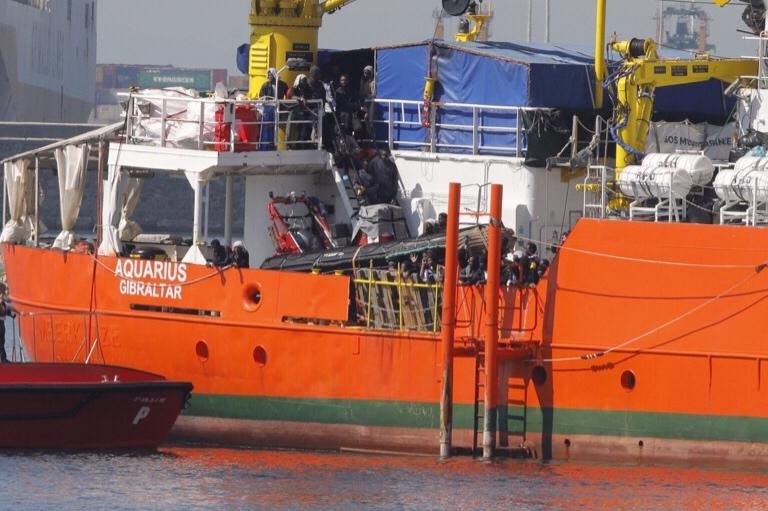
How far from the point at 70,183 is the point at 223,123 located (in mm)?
3868

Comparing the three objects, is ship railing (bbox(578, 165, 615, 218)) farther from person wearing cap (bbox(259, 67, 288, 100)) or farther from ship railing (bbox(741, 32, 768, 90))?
person wearing cap (bbox(259, 67, 288, 100))

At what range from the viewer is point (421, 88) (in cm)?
2617

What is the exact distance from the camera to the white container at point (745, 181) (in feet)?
71.1

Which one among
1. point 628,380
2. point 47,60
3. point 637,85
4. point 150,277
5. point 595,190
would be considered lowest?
point 628,380

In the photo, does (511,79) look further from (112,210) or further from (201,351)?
(112,210)

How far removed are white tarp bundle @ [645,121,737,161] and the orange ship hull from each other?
8.84 ft

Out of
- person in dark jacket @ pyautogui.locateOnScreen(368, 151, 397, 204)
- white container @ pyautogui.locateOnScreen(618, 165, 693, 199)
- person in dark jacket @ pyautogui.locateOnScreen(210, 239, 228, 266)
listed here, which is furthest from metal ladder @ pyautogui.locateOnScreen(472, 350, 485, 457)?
person in dark jacket @ pyautogui.locateOnScreen(210, 239, 228, 266)

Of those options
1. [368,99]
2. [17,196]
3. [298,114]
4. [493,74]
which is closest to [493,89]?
[493,74]

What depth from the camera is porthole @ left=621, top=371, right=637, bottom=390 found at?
72.9ft

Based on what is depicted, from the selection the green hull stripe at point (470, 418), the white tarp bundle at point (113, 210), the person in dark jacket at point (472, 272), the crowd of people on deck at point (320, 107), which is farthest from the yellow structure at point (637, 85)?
the white tarp bundle at point (113, 210)

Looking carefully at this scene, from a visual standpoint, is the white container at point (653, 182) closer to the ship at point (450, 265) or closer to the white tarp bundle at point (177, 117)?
the ship at point (450, 265)

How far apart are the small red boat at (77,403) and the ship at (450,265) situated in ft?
A: 2.52

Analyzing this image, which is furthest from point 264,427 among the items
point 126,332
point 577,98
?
point 577,98

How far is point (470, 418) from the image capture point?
23.3 meters
